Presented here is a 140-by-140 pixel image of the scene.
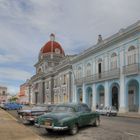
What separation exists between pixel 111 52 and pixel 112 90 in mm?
5655

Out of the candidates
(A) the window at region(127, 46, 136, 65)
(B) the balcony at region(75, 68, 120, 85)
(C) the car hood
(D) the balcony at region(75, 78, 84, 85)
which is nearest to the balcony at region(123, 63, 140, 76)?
(A) the window at region(127, 46, 136, 65)

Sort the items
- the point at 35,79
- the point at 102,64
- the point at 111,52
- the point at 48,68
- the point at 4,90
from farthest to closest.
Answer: the point at 4,90 → the point at 35,79 → the point at 48,68 → the point at 102,64 → the point at 111,52

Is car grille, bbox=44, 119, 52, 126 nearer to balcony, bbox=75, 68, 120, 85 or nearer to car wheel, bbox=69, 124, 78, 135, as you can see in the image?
car wheel, bbox=69, 124, 78, 135

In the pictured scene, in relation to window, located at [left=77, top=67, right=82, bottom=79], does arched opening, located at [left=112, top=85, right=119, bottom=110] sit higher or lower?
lower

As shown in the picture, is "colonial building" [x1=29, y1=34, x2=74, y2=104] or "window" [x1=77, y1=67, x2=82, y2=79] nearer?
"window" [x1=77, y1=67, x2=82, y2=79]

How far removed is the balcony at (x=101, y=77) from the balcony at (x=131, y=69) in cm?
179

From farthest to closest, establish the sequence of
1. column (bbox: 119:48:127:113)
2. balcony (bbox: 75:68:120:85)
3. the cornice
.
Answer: balcony (bbox: 75:68:120:85) → column (bbox: 119:48:127:113) → the cornice

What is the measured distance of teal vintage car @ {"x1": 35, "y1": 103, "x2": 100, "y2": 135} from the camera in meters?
13.6

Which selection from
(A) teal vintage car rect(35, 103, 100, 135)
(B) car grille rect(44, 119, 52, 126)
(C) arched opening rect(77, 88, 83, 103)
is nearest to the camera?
(A) teal vintage car rect(35, 103, 100, 135)

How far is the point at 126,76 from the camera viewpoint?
123ft

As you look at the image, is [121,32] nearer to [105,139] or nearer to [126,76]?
[126,76]

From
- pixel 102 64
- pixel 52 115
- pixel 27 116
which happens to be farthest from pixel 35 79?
pixel 52 115

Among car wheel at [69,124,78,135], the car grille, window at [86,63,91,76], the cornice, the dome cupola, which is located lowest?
car wheel at [69,124,78,135]

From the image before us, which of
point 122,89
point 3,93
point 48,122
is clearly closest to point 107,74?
point 122,89
